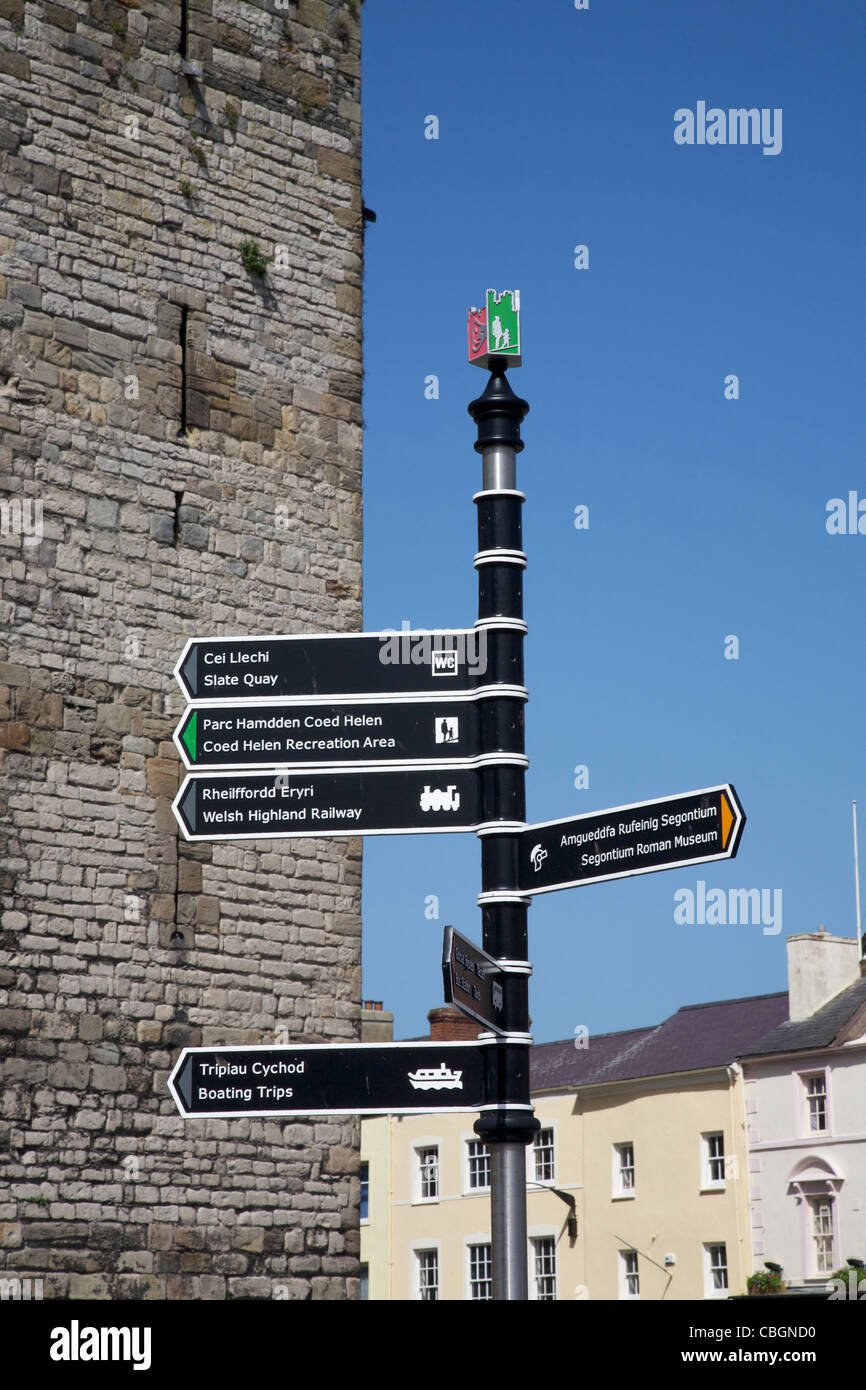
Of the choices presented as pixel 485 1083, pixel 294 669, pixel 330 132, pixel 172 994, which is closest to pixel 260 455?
pixel 330 132

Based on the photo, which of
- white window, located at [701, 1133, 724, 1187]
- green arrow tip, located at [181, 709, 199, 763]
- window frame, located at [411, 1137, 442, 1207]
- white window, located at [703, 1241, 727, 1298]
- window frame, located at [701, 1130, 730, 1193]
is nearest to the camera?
green arrow tip, located at [181, 709, 199, 763]

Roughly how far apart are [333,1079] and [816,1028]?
2477 cm

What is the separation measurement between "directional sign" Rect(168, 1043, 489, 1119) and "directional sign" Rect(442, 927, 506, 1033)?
156 millimetres

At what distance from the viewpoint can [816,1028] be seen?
29.0 meters

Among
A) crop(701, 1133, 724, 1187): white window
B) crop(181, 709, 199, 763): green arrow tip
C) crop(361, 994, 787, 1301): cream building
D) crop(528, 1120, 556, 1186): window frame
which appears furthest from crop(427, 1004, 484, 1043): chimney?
crop(181, 709, 199, 763): green arrow tip

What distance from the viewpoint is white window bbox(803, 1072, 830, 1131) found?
2838 cm

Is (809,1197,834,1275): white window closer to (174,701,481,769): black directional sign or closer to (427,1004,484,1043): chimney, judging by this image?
(427,1004,484,1043): chimney

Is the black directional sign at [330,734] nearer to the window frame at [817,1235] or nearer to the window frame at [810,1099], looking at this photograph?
the window frame at [817,1235]

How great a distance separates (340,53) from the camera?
1358 centimetres

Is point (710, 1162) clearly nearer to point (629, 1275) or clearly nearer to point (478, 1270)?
point (629, 1275)

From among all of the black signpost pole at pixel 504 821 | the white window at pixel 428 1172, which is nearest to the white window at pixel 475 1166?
the white window at pixel 428 1172

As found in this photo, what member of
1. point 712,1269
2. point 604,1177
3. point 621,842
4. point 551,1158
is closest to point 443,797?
point 621,842
